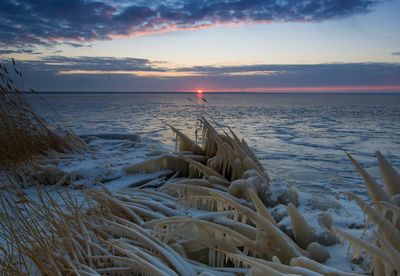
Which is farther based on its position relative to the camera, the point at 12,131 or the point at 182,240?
the point at 12,131

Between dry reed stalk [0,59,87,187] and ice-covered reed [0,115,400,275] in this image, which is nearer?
ice-covered reed [0,115,400,275]

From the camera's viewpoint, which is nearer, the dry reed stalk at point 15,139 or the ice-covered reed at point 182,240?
the ice-covered reed at point 182,240

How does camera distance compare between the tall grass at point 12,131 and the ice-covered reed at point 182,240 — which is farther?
the tall grass at point 12,131

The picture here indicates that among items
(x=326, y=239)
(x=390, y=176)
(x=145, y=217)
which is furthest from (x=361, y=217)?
(x=145, y=217)

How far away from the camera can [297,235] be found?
2373 mm

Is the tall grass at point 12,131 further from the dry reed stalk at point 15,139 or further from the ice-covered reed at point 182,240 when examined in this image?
the ice-covered reed at point 182,240

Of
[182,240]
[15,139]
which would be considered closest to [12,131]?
[15,139]

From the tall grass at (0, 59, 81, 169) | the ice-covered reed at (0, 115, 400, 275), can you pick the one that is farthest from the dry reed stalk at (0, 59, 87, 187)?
the ice-covered reed at (0, 115, 400, 275)

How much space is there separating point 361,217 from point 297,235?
3.80 feet

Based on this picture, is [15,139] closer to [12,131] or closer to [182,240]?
[12,131]

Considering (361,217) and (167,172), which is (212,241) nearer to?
(361,217)

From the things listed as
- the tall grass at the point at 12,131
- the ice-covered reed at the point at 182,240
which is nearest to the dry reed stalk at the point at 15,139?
the tall grass at the point at 12,131

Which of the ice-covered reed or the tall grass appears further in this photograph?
the tall grass

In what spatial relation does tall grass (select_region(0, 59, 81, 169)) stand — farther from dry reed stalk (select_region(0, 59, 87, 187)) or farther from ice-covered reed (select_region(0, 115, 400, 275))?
ice-covered reed (select_region(0, 115, 400, 275))
